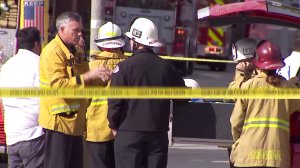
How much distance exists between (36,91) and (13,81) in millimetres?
759

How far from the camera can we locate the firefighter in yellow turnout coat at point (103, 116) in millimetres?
7605

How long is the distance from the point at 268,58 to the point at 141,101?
1.02m

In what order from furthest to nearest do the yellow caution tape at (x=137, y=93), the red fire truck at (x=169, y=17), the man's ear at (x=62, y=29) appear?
the red fire truck at (x=169, y=17)
the man's ear at (x=62, y=29)
the yellow caution tape at (x=137, y=93)

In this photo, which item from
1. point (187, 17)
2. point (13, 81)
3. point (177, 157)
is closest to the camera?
point (13, 81)

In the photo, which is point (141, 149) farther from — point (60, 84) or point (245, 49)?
point (245, 49)

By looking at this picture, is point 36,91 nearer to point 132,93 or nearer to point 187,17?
point 132,93

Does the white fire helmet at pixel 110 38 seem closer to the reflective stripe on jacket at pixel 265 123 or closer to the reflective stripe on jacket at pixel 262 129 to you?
the reflective stripe on jacket at pixel 262 129

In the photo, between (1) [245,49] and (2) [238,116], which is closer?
(2) [238,116]

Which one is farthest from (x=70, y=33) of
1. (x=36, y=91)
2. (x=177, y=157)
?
(x=177, y=157)

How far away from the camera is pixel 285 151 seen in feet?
21.3

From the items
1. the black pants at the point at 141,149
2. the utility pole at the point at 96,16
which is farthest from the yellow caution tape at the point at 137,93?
the utility pole at the point at 96,16

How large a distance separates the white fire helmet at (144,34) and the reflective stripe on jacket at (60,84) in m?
0.51

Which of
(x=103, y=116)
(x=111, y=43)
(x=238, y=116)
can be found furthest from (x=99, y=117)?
(x=238, y=116)

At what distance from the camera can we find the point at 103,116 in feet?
24.9
